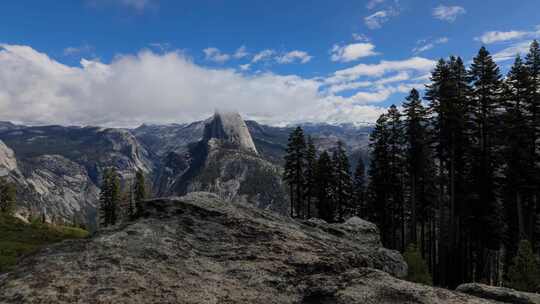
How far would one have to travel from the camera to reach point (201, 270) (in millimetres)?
7645

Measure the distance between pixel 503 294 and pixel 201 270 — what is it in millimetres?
6746

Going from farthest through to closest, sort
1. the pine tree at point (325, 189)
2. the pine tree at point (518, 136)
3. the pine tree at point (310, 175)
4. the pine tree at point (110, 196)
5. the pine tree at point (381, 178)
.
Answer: the pine tree at point (110, 196)
the pine tree at point (310, 175)
the pine tree at point (325, 189)
the pine tree at point (381, 178)
the pine tree at point (518, 136)

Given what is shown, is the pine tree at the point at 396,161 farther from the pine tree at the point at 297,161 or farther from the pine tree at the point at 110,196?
the pine tree at the point at 110,196

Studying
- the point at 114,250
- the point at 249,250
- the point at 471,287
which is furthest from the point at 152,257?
the point at 471,287

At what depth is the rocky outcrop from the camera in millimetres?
6840

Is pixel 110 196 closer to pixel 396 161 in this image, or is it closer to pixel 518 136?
pixel 396 161

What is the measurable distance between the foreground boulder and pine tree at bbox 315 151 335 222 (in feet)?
142

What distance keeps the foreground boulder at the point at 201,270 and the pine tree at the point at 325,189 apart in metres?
43.1

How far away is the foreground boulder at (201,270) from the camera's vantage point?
622cm

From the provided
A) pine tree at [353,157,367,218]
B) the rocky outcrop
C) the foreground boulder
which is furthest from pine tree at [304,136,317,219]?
the rocky outcrop

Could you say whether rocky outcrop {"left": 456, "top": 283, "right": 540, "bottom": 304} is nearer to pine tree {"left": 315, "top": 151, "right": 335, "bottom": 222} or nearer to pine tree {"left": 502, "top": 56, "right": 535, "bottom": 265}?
pine tree {"left": 502, "top": 56, "right": 535, "bottom": 265}

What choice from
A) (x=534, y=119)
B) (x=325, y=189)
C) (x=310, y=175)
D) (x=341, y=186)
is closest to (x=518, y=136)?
(x=534, y=119)

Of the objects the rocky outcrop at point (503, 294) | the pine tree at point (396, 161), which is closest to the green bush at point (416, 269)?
the rocky outcrop at point (503, 294)

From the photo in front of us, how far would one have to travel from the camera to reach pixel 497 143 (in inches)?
1246
